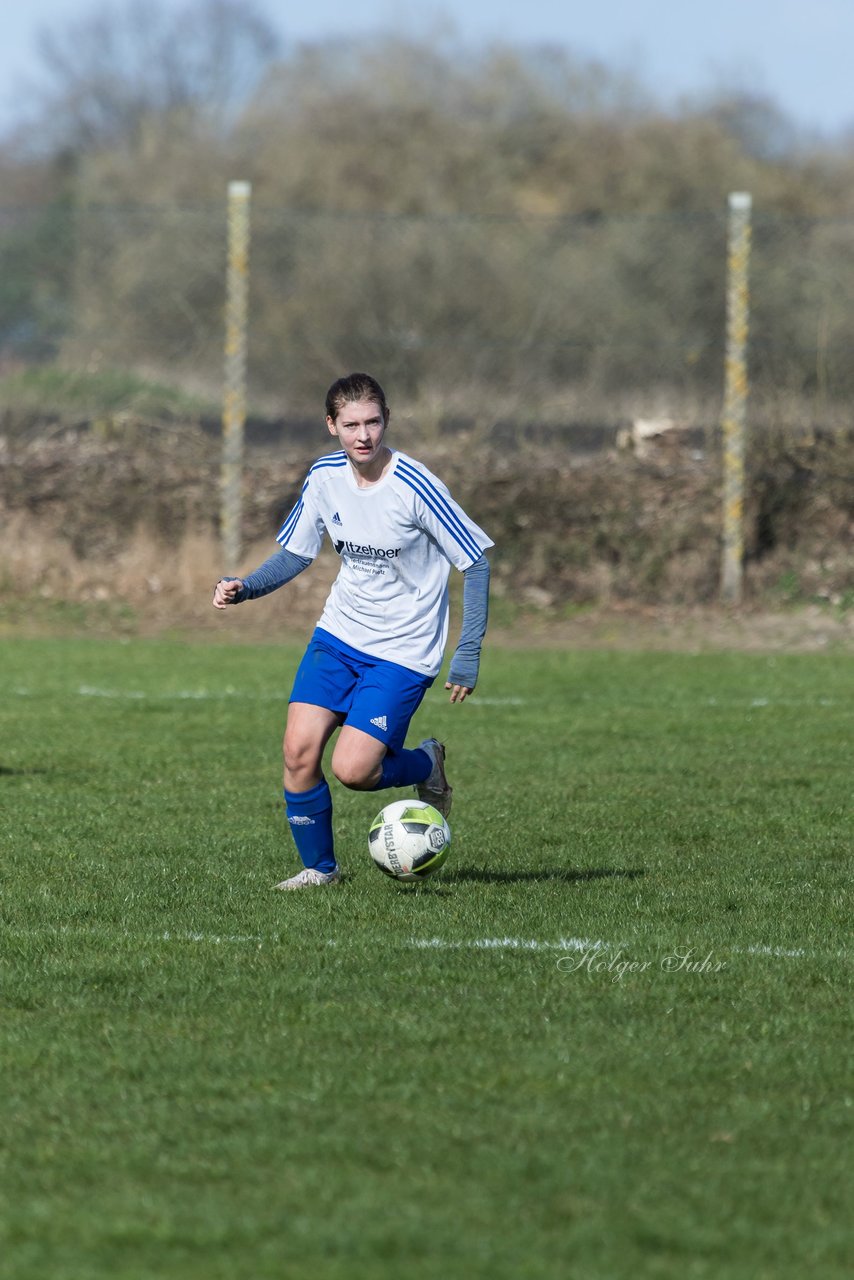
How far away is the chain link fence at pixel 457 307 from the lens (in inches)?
A: 660

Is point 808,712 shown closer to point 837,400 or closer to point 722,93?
point 837,400

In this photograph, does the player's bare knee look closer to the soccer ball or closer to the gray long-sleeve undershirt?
the soccer ball

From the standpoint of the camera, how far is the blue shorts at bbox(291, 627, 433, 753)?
21.2 feet

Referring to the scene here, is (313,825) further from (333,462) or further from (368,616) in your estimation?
(333,462)

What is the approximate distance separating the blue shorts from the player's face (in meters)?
0.72

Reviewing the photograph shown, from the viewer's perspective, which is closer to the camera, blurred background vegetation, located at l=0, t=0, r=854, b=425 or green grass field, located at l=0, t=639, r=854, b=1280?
green grass field, located at l=0, t=639, r=854, b=1280

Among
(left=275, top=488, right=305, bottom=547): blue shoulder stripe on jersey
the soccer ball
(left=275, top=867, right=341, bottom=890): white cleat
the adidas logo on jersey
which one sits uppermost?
(left=275, top=488, right=305, bottom=547): blue shoulder stripe on jersey

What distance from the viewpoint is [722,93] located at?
131 feet

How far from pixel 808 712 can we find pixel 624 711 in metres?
1.13

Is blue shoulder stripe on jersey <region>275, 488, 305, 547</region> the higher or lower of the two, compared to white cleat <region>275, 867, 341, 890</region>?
higher

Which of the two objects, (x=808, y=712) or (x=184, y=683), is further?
(x=184, y=683)

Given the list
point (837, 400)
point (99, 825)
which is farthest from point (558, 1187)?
point (837, 400)

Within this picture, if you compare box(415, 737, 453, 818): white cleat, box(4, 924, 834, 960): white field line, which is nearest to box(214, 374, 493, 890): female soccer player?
box(415, 737, 453, 818): white cleat

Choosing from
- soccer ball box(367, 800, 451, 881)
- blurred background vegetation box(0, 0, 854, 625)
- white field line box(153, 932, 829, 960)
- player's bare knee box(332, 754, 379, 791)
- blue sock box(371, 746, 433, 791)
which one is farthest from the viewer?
blurred background vegetation box(0, 0, 854, 625)
